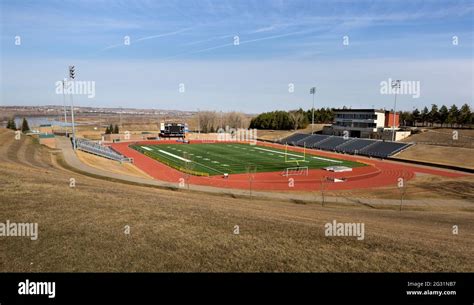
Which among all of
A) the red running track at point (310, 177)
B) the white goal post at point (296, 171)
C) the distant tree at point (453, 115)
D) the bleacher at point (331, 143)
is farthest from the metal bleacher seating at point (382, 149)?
the distant tree at point (453, 115)

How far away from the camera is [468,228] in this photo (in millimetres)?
19203

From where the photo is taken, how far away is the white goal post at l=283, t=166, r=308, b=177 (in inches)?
1914

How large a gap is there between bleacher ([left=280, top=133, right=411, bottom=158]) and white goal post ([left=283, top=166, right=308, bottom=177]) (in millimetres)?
24140

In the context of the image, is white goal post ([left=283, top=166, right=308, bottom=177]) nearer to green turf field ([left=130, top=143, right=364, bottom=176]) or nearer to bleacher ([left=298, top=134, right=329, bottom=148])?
green turf field ([left=130, top=143, right=364, bottom=176])

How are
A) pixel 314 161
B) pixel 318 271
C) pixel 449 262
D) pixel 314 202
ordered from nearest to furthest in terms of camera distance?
pixel 318 271 → pixel 449 262 → pixel 314 202 → pixel 314 161

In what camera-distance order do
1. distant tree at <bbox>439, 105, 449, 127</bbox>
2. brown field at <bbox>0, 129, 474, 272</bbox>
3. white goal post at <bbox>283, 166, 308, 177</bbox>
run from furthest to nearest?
distant tree at <bbox>439, 105, 449, 127</bbox> < white goal post at <bbox>283, 166, 308, 177</bbox> < brown field at <bbox>0, 129, 474, 272</bbox>

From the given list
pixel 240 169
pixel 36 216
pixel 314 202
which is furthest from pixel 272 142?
pixel 36 216

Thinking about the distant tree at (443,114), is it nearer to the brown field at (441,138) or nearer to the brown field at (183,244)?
the brown field at (441,138)

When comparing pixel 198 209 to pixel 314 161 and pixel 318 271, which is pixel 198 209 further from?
pixel 314 161

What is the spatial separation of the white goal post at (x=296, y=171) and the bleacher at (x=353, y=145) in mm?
24140

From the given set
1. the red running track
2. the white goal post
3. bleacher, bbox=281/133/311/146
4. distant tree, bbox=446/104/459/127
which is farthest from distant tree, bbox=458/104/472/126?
the white goal post

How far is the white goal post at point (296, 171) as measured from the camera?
4862 centimetres

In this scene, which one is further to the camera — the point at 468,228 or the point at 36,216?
the point at 468,228
